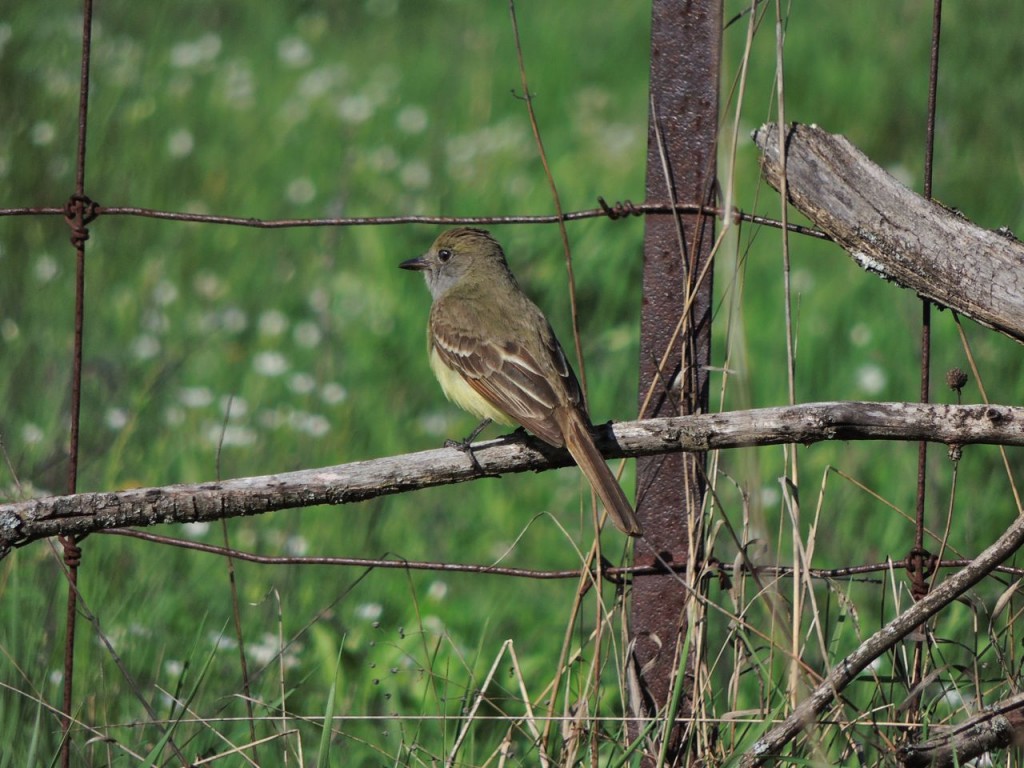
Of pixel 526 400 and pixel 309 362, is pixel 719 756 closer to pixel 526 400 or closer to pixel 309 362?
pixel 526 400

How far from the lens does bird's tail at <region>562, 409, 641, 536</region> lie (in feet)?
12.0

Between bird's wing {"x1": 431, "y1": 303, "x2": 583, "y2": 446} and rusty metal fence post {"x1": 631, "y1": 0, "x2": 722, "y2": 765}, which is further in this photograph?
bird's wing {"x1": 431, "y1": 303, "x2": 583, "y2": 446}

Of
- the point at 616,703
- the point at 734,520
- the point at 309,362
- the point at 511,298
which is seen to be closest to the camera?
the point at 616,703

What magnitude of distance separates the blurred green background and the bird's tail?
0.07 m

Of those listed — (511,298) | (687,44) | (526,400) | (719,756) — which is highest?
(687,44)

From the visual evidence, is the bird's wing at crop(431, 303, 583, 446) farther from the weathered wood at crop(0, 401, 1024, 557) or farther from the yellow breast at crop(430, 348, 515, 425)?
the weathered wood at crop(0, 401, 1024, 557)

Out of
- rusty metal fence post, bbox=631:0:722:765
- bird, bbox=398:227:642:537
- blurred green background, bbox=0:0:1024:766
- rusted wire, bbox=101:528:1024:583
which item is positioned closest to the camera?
rusted wire, bbox=101:528:1024:583

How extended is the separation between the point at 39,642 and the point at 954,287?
302 cm

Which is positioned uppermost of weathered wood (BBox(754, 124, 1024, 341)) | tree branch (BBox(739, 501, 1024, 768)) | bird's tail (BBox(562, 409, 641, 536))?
weathered wood (BBox(754, 124, 1024, 341))

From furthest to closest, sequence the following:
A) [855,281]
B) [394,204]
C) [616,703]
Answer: [394,204], [855,281], [616,703]

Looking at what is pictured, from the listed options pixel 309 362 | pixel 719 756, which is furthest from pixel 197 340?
pixel 719 756

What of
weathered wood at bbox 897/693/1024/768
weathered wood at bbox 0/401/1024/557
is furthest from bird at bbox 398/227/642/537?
weathered wood at bbox 897/693/1024/768

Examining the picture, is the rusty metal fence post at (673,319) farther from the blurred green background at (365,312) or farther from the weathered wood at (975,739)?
the weathered wood at (975,739)

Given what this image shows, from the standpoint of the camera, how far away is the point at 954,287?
11.4 feet
